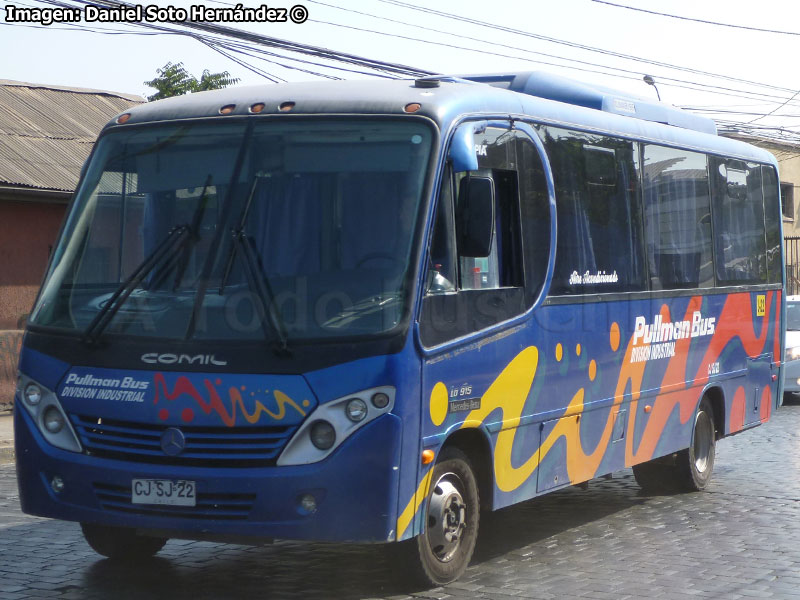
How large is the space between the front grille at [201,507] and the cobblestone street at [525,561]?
0.58 meters

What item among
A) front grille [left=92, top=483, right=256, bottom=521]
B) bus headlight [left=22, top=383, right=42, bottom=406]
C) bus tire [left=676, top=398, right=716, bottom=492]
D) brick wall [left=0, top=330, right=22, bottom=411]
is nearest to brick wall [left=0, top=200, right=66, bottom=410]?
brick wall [left=0, top=330, right=22, bottom=411]

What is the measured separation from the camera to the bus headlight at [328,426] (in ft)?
21.7

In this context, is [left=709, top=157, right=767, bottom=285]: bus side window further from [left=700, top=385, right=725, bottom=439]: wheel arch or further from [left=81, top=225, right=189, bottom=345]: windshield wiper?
[left=81, top=225, right=189, bottom=345]: windshield wiper

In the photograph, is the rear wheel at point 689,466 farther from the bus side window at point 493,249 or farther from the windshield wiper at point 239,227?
the windshield wiper at point 239,227

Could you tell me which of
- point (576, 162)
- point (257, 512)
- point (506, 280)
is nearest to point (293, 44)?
point (576, 162)

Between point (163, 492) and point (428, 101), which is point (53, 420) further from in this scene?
point (428, 101)

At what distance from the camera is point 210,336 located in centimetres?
685

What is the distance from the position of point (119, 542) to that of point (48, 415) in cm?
122

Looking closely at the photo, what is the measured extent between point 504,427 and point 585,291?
1.59 meters

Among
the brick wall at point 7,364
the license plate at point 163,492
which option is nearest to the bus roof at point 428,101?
the license plate at point 163,492

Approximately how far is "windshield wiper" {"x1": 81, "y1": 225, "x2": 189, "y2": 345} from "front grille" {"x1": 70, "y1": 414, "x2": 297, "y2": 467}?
47 cm

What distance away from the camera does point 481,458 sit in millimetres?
7848

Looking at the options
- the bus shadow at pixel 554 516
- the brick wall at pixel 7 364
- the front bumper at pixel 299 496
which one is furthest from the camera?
the brick wall at pixel 7 364

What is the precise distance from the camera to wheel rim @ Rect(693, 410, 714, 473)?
11.7 meters
